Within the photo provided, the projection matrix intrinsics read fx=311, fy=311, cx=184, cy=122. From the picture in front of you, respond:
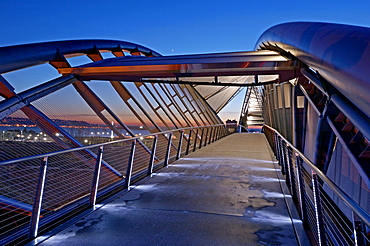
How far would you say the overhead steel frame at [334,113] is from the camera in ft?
8.18

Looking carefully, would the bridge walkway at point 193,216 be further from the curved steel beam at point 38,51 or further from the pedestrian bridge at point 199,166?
the curved steel beam at point 38,51

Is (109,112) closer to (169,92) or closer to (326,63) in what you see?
(326,63)

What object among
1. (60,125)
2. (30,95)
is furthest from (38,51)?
(60,125)

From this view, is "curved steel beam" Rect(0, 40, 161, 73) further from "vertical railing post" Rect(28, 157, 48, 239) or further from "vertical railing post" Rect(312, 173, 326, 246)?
"vertical railing post" Rect(312, 173, 326, 246)

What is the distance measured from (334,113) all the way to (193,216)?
4.62 meters

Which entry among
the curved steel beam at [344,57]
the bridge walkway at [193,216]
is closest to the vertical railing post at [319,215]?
the bridge walkway at [193,216]

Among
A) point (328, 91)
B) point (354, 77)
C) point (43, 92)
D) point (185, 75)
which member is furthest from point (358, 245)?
point (43, 92)

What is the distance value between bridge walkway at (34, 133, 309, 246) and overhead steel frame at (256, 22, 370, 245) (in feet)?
1.14

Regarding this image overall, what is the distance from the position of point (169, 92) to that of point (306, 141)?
8889mm

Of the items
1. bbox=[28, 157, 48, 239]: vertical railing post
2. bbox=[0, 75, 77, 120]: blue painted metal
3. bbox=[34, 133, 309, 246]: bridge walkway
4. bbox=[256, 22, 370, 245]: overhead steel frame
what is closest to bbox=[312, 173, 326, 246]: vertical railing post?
bbox=[256, 22, 370, 245]: overhead steel frame

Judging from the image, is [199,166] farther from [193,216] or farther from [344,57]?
[344,57]

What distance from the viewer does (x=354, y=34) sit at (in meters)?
2.93

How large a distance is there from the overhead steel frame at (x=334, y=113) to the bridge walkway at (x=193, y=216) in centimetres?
35

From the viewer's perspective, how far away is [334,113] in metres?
6.58
